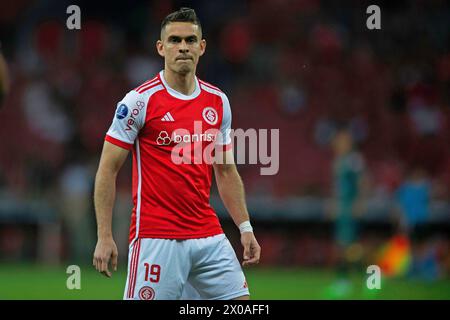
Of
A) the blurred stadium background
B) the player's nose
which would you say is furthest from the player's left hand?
the blurred stadium background

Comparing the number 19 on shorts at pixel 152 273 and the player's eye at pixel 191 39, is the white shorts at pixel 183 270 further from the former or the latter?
the player's eye at pixel 191 39

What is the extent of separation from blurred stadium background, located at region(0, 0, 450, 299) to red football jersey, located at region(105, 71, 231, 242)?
337 inches

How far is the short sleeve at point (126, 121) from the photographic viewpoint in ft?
17.8

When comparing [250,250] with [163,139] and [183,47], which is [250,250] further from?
[183,47]

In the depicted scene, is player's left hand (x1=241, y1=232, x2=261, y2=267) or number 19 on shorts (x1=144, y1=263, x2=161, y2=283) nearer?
number 19 on shorts (x1=144, y1=263, x2=161, y2=283)

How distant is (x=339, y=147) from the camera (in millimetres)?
12375

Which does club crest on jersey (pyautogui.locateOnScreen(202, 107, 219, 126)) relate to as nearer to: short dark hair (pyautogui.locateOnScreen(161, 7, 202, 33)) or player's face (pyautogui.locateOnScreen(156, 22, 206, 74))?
player's face (pyautogui.locateOnScreen(156, 22, 206, 74))

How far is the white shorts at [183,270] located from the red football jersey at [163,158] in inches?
2.6

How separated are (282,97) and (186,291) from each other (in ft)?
44.9

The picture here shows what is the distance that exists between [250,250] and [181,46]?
135 centimetres

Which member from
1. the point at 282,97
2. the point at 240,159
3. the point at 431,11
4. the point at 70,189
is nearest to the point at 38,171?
the point at 70,189

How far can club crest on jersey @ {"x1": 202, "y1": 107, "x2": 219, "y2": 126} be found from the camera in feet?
18.6

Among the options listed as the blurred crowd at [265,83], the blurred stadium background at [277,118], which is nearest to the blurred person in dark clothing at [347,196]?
the blurred stadium background at [277,118]
